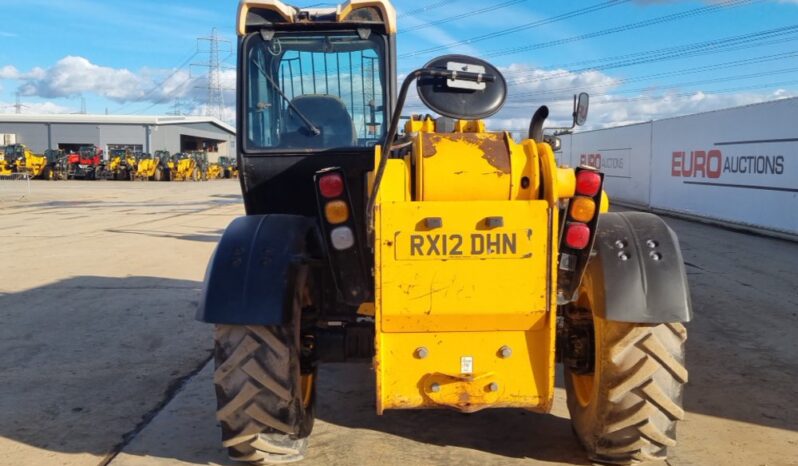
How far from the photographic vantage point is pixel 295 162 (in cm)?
483

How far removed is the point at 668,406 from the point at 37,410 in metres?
4.00

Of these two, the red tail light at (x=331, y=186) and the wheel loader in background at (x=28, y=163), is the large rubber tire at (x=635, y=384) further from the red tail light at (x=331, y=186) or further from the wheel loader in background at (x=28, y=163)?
the wheel loader in background at (x=28, y=163)

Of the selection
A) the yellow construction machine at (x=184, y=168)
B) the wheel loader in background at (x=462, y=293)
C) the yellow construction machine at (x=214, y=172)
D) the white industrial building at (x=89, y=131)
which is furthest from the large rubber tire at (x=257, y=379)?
the white industrial building at (x=89, y=131)

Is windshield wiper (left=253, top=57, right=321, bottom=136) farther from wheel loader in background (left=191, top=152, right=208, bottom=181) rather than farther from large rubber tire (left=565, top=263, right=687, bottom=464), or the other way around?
wheel loader in background (left=191, top=152, right=208, bottom=181)

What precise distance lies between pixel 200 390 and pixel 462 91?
3.17 m

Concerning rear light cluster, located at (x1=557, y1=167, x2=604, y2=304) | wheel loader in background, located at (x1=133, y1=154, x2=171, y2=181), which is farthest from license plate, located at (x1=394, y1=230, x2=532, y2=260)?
wheel loader in background, located at (x1=133, y1=154, x2=171, y2=181)

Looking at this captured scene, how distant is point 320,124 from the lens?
496cm

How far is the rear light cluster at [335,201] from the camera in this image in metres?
3.52

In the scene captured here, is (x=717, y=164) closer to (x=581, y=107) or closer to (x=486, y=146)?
(x=581, y=107)

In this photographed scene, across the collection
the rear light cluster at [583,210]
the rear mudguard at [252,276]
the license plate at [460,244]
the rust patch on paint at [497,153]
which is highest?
the rust patch on paint at [497,153]

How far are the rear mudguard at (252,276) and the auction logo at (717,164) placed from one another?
13459 mm

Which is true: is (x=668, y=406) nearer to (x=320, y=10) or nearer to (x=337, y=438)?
(x=337, y=438)

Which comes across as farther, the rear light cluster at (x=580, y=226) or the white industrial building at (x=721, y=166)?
the white industrial building at (x=721, y=166)

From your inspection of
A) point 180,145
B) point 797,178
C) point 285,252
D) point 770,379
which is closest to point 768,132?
point 797,178
